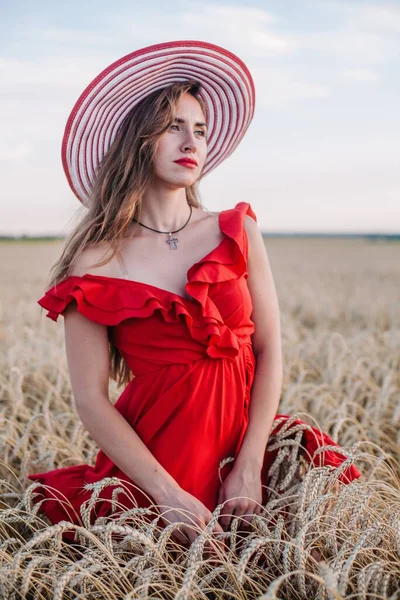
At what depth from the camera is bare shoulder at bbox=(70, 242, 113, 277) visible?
2.01m

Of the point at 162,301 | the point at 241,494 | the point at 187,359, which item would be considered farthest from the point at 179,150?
the point at 241,494

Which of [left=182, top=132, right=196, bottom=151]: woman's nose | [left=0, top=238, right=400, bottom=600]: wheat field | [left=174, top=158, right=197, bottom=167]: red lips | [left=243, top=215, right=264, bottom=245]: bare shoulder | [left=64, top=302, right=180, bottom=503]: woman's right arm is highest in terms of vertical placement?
[left=182, top=132, right=196, bottom=151]: woman's nose

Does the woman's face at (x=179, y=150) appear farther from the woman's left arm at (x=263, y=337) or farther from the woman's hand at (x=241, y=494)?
the woman's hand at (x=241, y=494)

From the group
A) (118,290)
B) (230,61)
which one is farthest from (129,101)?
(118,290)

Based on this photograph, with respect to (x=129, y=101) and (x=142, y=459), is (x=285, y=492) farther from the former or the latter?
(x=129, y=101)

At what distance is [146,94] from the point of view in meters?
2.12

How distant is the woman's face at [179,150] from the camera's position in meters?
2.02

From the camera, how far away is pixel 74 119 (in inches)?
84.6

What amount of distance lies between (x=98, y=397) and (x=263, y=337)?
1.87 ft

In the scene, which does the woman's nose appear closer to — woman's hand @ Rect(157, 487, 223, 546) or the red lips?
the red lips

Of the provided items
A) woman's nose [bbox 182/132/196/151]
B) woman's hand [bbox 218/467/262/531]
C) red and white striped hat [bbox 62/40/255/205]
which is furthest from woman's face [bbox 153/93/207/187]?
woman's hand [bbox 218/467/262/531]

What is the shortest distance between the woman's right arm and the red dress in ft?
0.19

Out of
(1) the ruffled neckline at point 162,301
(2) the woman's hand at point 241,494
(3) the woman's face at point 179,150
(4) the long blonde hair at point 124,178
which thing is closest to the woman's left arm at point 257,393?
(2) the woman's hand at point 241,494

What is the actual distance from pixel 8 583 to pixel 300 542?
2.30 ft
